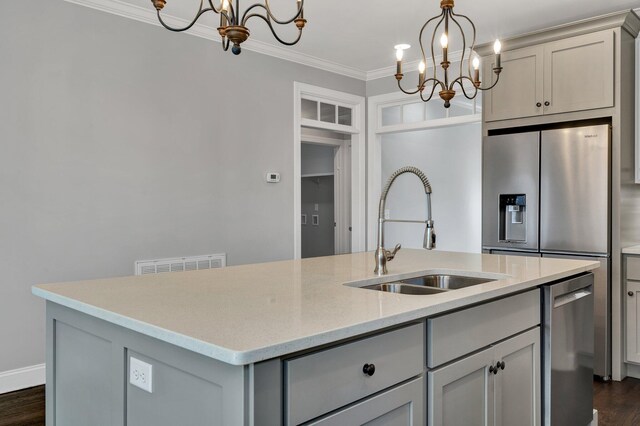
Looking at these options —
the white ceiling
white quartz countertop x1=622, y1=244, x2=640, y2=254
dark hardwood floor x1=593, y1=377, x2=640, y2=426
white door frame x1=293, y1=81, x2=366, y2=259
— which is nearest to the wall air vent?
white door frame x1=293, y1=81, x2=366, y2=259

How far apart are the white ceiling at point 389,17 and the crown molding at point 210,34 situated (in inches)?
2.2

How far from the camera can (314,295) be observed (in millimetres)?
1680

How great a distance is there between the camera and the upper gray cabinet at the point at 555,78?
3.54 meters

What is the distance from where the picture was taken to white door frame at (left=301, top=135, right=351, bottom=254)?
588 cm

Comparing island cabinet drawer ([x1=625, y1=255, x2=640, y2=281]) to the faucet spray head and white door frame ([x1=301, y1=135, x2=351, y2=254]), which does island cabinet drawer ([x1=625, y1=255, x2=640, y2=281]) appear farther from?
white door frame ([x1=301, y1=135, x2=351, y2=254])

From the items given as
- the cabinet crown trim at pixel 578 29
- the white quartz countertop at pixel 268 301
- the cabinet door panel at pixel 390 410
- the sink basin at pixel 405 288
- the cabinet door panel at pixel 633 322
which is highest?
the cabinet crown trim at pixel 578 29

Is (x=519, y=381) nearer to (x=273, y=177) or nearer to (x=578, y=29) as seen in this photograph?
(x=578, y=29)

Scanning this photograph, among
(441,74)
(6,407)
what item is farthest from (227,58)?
(6,407)

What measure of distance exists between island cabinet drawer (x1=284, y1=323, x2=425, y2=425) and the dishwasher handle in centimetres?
105

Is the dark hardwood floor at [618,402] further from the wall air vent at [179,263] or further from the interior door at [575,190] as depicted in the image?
the wall air vent at [179,263]

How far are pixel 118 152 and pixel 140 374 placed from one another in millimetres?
2572

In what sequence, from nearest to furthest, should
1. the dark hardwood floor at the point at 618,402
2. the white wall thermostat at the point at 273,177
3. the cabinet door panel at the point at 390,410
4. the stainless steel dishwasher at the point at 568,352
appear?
1. the cabinet door panel at the point at 390,410
2. the stainless steel dishwasher at the point at 568,352
3. the dark hardwood floor at the point at 618,402
4. the white wall thermostat at the point at 273,177

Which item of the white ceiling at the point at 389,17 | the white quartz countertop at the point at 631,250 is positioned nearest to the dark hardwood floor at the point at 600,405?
the white quartz countertop at the point at 631,250

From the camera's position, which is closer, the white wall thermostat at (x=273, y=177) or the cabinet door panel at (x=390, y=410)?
the cabinet door panel at (x=390, y=410)
